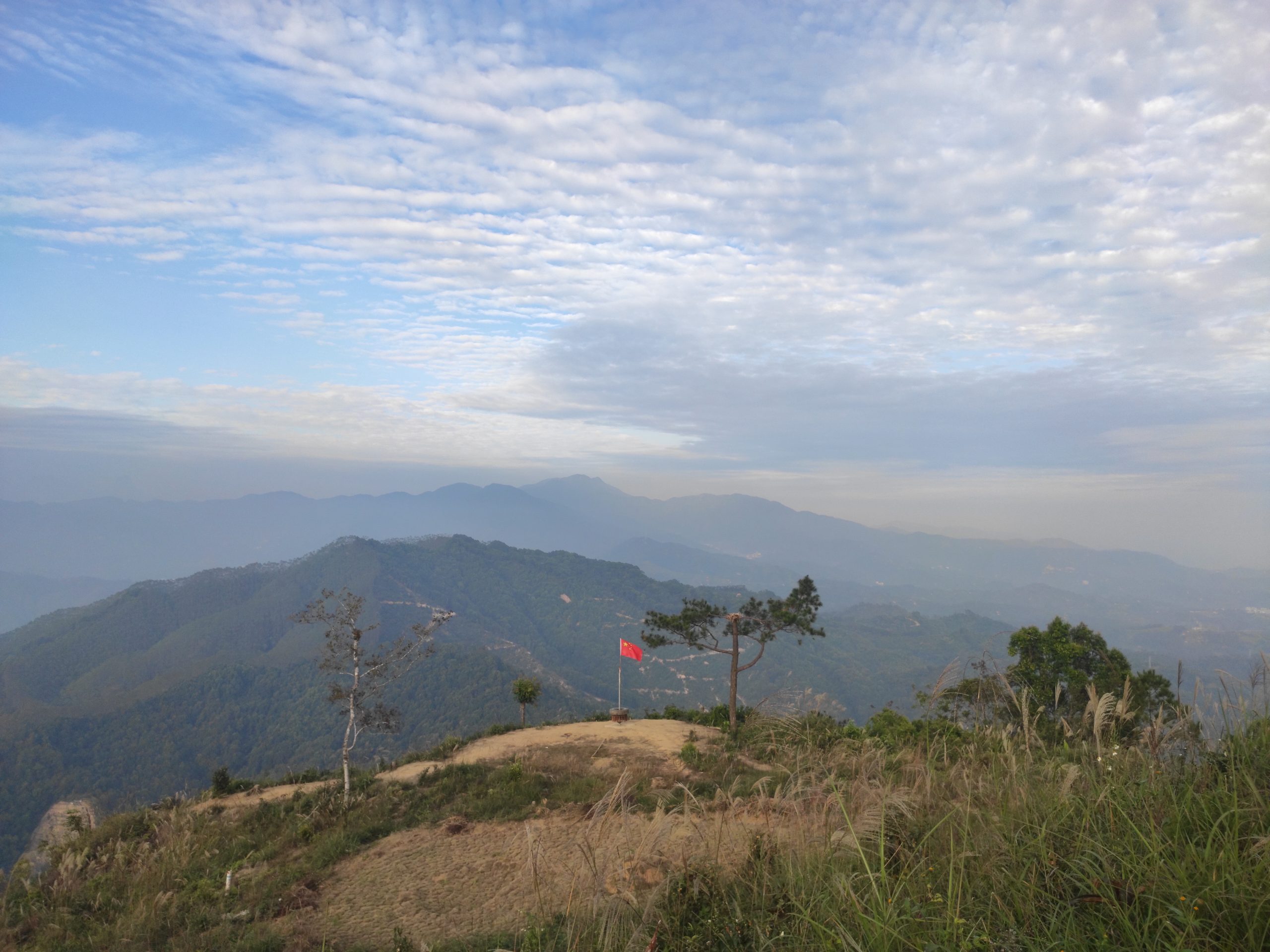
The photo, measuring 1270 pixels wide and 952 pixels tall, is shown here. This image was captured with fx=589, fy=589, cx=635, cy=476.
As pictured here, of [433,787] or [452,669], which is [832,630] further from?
[433,787]

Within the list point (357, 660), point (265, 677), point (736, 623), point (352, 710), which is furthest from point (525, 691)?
point (265, 677)

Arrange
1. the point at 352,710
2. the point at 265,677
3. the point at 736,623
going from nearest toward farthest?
1. the point at 352,710
2. the point at 736,623
3. the point at 265,677

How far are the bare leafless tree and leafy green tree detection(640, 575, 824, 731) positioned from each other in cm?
908

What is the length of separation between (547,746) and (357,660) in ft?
Result: 22.5

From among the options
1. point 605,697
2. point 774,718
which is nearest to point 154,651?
point 605,697

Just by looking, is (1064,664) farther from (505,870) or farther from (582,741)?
(505,870)

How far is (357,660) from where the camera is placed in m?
14.4

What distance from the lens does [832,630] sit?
607 ft

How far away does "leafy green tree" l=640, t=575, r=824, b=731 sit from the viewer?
2078 centimetres

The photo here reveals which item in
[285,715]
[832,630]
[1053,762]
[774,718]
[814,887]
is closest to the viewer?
[814,887]

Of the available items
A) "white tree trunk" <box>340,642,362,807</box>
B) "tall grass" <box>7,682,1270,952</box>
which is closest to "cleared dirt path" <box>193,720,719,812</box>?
"white tree trunk" <box>340,642,362,807</box>

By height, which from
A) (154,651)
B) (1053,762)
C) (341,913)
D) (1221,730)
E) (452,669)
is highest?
(1221,730)

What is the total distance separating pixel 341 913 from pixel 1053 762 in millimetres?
10067

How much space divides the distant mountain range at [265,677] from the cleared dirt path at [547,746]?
2377 cm
